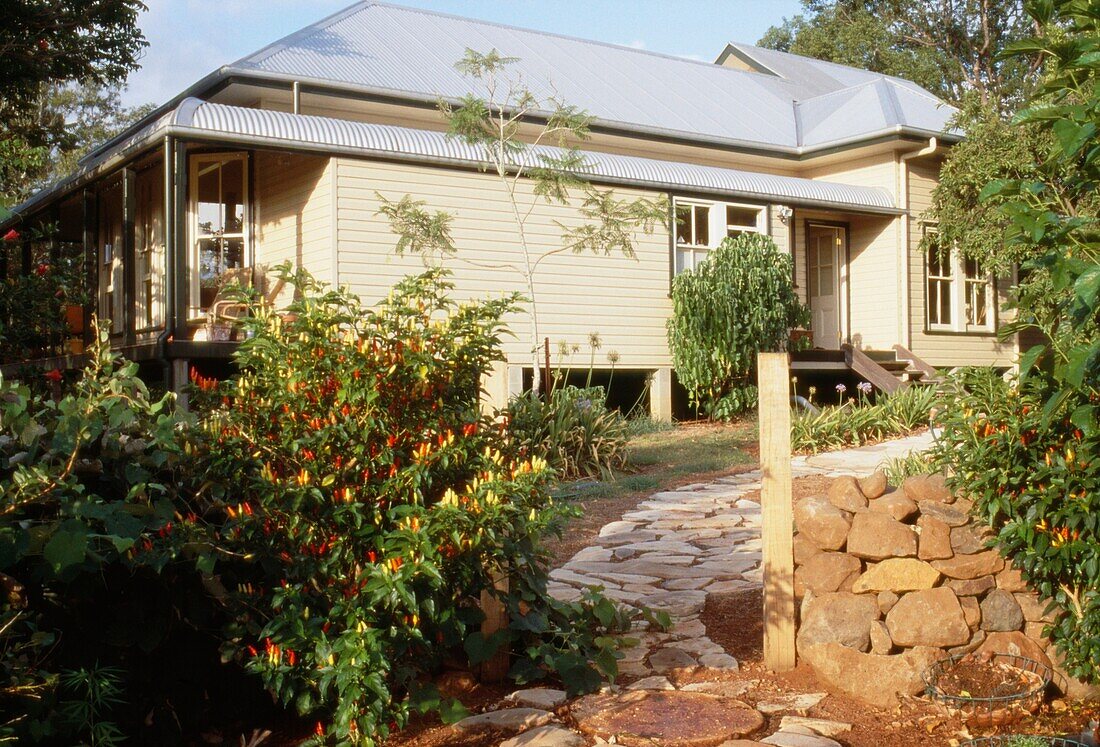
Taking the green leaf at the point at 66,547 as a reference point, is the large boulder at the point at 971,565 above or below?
below

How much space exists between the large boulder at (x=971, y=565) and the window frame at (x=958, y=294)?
13228mm

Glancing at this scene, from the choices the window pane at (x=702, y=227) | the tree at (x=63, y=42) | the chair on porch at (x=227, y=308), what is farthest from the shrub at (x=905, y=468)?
the tree at (x=63, y=42)

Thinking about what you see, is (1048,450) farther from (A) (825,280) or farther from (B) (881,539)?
(A) (825,280)

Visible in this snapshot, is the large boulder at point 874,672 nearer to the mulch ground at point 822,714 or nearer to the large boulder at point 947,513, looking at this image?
the mulch ground at point 822,714

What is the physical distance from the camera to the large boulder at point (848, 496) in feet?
16.1

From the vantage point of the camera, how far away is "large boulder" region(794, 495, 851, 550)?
15.7 ft

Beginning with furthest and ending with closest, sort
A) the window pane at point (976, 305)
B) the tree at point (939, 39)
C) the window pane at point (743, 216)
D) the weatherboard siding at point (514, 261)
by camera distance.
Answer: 1. the tree at point (939, 39)
2. the window pane at point (976, 305)
3. the window pane at point (743, 216)
4. the weatherboard siding at point (514, 261)

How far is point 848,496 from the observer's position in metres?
4.94

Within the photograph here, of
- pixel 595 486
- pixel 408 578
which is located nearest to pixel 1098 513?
pixel 408 578

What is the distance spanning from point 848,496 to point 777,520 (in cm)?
56

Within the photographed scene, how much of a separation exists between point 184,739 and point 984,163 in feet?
48.8

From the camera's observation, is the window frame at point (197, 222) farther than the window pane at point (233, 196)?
No

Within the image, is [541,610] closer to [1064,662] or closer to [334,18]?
[1064,662]

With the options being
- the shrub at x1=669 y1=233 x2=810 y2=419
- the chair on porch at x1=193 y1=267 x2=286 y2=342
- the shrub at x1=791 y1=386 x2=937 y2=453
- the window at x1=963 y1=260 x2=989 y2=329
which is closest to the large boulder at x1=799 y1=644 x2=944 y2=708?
the shrub at x1=791 y1=386 x2=937 y2=453
